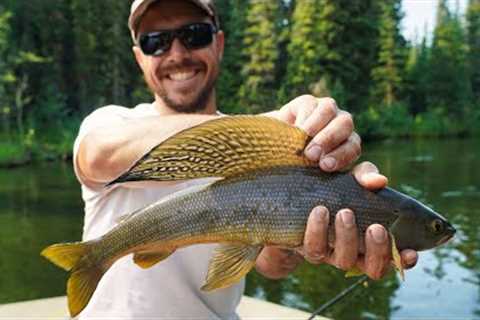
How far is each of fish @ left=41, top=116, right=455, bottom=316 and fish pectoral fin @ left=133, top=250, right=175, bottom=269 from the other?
2 cm

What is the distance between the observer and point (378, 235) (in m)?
2.18

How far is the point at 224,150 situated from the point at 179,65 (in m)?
1.90

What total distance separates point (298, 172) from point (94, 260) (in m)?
0.74

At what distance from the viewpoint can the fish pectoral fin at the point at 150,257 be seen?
2.27 m

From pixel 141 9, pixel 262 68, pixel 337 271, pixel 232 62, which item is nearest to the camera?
pixel 141 9

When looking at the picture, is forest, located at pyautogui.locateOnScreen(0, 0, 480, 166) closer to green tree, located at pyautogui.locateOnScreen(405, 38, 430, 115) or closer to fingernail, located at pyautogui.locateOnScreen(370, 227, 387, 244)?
green tree, located at pyautogui.locateOnScreen(405, 38, 430, 115)

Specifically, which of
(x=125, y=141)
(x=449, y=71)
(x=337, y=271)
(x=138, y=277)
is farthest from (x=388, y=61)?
(x=125, y=141)

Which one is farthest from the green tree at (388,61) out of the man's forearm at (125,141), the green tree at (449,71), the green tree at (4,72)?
the man's forearm at (125,141)

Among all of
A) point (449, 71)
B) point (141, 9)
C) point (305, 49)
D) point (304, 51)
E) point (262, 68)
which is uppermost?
point (141, 9)

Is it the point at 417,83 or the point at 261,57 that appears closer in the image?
the point at 261,57

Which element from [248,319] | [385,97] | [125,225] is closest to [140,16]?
[125,225]

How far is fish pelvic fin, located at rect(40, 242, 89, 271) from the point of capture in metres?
2.26

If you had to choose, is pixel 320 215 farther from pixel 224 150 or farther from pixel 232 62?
pixel 232 62

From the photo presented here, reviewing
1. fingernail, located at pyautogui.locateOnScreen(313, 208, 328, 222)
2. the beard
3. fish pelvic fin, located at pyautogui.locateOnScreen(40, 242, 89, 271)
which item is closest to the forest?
the beard
